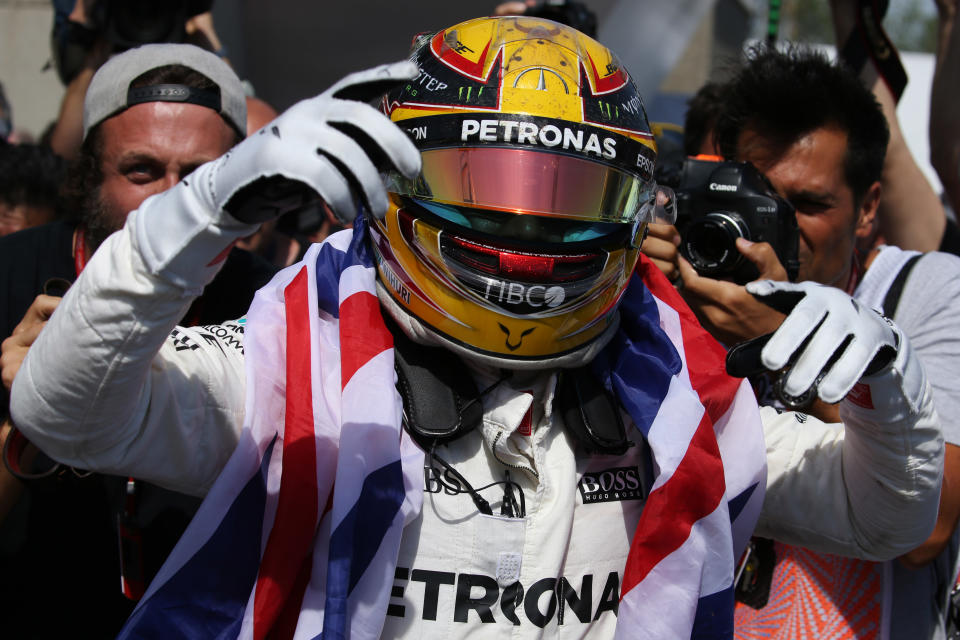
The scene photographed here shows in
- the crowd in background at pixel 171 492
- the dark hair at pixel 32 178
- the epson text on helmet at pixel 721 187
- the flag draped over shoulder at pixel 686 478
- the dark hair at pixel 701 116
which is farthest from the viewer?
the dark hair at pixel 32 178

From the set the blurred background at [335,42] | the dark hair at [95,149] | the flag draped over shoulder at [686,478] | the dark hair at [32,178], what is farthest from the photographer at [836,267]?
the dark hair at [32,178]

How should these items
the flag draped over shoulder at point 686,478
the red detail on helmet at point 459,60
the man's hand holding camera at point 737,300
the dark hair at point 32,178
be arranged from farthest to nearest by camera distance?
1. the dark hair at point 32,178
2. the man's hand holding camera at point 737,300
3. the red detail on helmet at point 459,60
4. the flag draped over shoulder at point 686,478

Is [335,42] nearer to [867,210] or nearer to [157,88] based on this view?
[157,88]

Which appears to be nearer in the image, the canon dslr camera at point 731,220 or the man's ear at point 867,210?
the canon dslr camera at point 731,220

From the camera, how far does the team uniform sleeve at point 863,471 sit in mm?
1754

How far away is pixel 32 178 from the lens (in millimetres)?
3572

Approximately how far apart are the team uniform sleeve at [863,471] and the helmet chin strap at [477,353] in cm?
49

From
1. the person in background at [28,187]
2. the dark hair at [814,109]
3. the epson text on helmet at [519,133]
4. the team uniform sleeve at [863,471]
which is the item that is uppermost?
the epson text on helmet at [519,133]

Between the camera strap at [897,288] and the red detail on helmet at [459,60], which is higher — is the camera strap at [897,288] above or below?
below

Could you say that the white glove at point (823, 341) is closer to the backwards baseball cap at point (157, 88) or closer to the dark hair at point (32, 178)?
the backwards baseball cap at point (157, 88)

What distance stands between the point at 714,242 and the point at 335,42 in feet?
11.9

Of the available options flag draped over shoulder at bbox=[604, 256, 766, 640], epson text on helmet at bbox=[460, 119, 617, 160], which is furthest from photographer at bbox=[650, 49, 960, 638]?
epson text on helmet at bbox=[460, 119, 617, 160]

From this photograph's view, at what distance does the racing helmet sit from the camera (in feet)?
5.86

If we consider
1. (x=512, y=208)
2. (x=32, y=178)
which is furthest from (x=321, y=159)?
(x=32, y=178)
